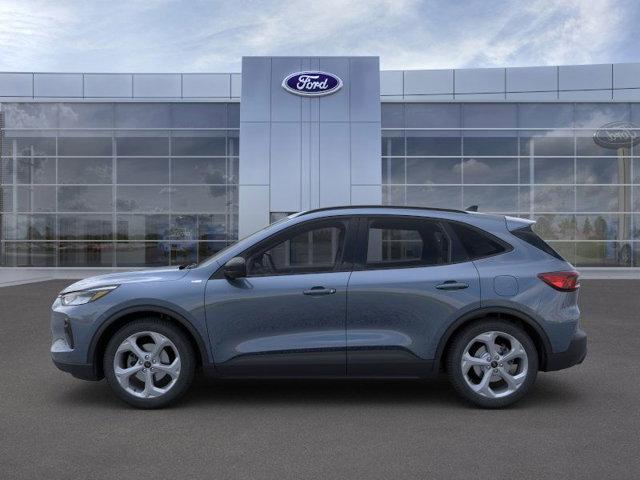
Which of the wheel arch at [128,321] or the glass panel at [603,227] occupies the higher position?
the glass panel at [603,227]

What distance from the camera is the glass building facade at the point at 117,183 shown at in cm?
2677

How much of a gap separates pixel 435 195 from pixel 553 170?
5096 millimetres

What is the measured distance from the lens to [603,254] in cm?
2697

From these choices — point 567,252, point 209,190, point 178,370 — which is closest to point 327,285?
point 178,370

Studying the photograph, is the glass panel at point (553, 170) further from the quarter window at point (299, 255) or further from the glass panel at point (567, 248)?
the quarter window at point (299, 255)

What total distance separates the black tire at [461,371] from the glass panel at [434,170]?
22.3 metres

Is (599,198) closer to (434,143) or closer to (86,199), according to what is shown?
(434,143)

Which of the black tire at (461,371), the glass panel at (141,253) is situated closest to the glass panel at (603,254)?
the glass panel at (141,253)

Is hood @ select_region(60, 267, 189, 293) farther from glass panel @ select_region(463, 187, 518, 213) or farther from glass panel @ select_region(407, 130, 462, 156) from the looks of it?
glass panel @ select_region(463, 187, 518, 213)

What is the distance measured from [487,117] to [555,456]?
962 inches

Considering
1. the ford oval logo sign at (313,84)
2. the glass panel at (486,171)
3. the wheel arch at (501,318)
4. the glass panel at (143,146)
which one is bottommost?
the wheel arch at (501,318)

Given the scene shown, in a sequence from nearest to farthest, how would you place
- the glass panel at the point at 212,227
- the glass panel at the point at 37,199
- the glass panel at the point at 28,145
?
1. the glass panel at the point at 212,227
2. the glass panel at the point at 37,199
3. the glass panel at the point at 28,145

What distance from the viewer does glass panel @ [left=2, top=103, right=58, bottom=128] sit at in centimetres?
2748

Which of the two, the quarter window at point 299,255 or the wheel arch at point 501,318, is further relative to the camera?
the quarter window at point 299,255
